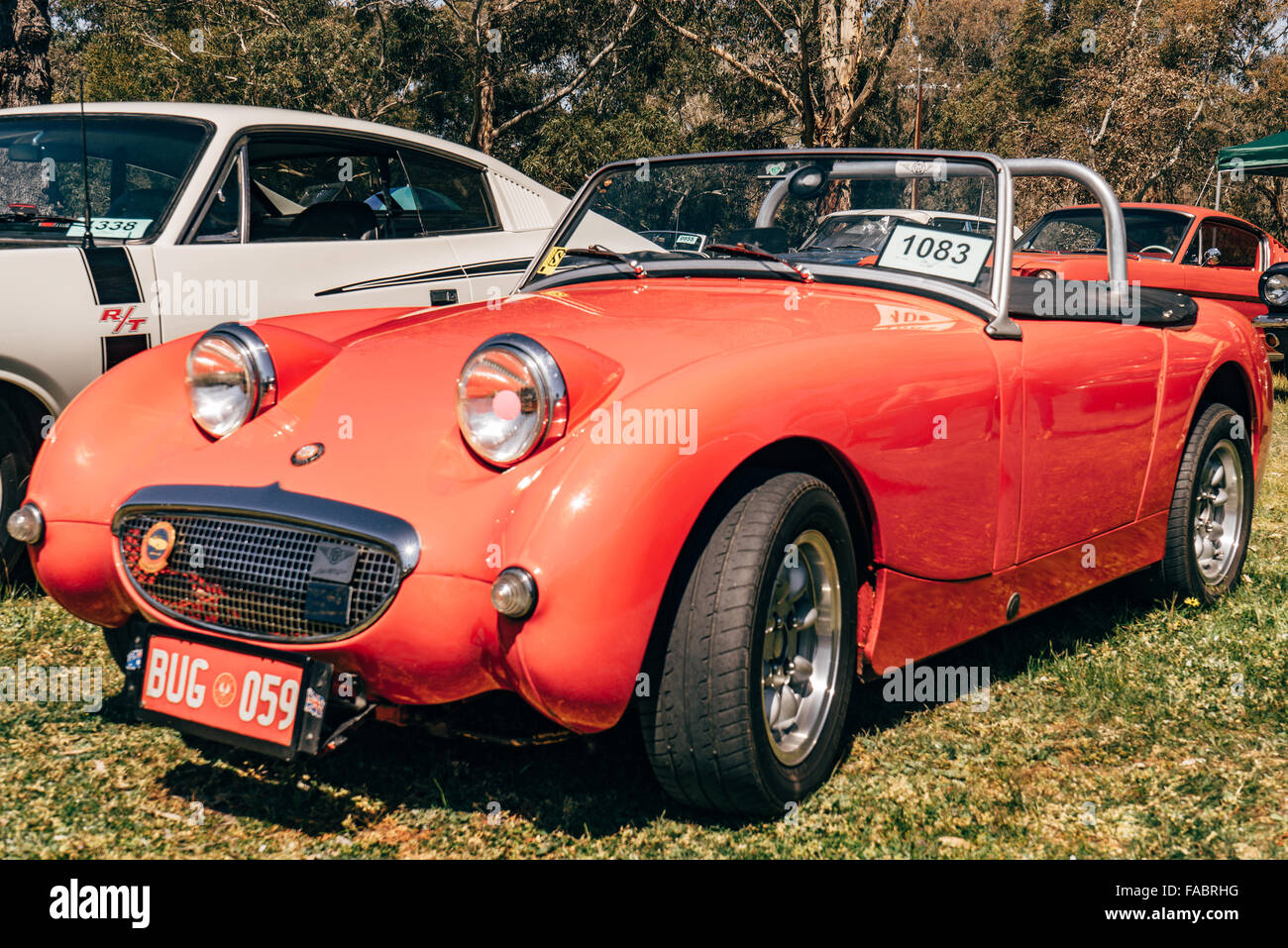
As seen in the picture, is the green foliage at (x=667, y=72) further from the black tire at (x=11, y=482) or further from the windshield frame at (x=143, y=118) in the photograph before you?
the black tire at (x=11, y=482)

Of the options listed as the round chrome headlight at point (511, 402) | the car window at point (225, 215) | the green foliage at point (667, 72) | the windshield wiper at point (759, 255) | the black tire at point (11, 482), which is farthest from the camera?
the green foliage at point (667, 72)

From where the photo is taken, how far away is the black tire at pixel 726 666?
7.84 feet

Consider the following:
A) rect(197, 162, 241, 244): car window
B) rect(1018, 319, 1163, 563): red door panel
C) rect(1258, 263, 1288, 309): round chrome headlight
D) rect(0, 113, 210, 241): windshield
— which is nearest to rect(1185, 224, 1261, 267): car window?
rect(1258, 263, 1288, 309): round chrome headlight

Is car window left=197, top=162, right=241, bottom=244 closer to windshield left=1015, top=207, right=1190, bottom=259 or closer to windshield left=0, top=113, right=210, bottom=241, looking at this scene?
windshield left=0, top=113, right=210, bottom=241

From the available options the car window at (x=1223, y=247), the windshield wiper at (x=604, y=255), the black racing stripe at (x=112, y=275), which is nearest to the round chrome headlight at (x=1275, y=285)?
the car window at (x=1223, y=247)

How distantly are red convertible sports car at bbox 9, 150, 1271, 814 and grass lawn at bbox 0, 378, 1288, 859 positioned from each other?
0.24m

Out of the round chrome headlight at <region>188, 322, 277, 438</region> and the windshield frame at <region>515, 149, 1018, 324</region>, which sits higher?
the windshield frame at <region>515, 149, 1018, 324</region>

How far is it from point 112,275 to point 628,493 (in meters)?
2.82

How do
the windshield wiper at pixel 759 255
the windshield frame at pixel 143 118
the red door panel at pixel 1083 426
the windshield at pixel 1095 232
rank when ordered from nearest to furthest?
the red door panel at pixel 1083 426
the windshield wiper at pixel 759 255
the windshield frame at pixel 143 118
the windshield at pixel 1095 232

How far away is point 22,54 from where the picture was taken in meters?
10.5

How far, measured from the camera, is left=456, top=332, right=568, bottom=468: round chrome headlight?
239 cm

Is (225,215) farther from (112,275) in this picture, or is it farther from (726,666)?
Result: (726,666)

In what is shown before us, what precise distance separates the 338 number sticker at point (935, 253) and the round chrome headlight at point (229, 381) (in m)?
1.75

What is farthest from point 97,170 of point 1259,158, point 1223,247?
point 1259,158
